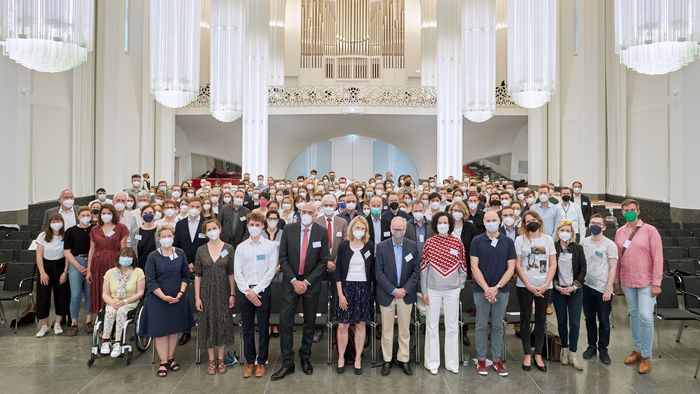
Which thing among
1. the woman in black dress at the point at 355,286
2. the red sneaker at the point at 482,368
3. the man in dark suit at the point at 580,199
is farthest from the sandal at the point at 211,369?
the man in dark suit at the point at 580,199

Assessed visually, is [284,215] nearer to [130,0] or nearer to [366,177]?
[130,0]

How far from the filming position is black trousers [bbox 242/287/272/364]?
5.34m

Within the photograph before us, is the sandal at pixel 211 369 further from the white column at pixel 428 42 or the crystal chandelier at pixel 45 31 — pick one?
the white column at pixel 428 42

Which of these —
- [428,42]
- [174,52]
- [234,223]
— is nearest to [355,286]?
[234,223]

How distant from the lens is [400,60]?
26.7 m

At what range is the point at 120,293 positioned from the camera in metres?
5.60

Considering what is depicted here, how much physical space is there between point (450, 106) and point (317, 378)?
604 inches

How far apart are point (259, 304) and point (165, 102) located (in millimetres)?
8541

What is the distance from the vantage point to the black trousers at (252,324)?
5.34 m

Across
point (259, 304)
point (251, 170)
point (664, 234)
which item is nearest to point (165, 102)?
point (251, 170)

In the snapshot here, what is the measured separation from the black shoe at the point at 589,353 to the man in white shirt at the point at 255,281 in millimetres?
3615

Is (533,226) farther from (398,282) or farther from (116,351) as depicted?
(116,351)

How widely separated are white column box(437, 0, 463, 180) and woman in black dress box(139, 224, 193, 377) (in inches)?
583

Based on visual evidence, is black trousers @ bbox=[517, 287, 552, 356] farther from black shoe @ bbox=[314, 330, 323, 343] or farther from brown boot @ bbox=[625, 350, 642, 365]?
black shoe @ bbox=[314, 330, 323, 343]
